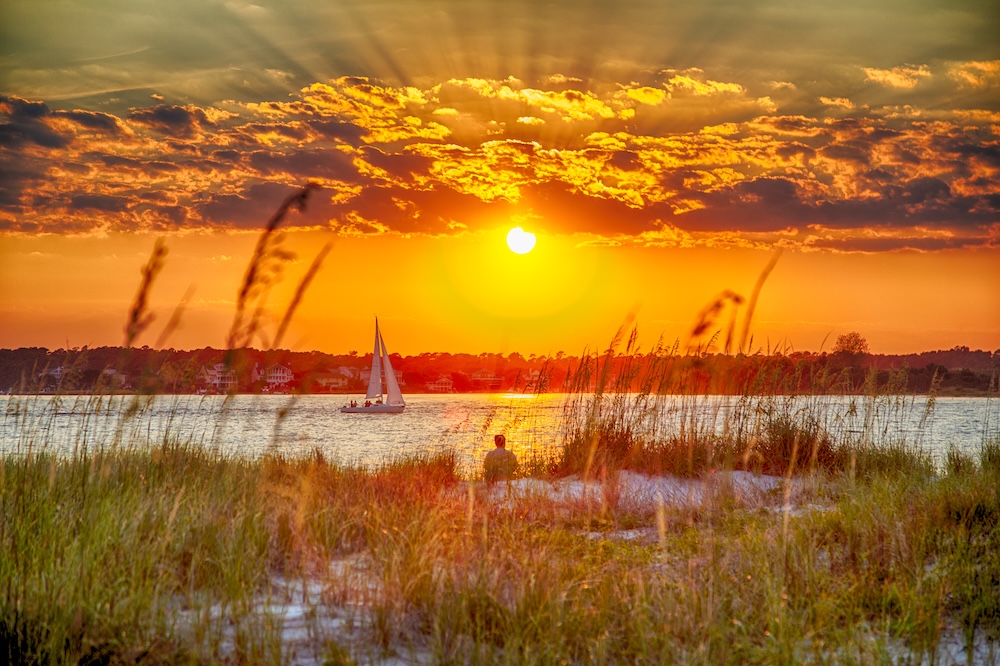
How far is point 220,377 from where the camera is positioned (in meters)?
6.76

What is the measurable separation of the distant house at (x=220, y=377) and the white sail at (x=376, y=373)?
33.3 m

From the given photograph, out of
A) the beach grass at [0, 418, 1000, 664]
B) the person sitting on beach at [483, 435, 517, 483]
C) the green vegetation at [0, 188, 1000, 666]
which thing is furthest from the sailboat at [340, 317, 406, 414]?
the beach grass at [0, 418, 1000, 664]

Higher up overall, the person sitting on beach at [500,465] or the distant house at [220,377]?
the distant house at [220,377]

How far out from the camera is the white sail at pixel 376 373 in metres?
45.2

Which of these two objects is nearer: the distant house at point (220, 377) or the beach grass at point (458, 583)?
the beach grass at point (458, 583)

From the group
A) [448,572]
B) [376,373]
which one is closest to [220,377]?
[448,572]

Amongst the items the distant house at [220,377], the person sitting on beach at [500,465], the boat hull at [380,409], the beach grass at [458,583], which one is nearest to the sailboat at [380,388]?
the boat hull at [380,409]

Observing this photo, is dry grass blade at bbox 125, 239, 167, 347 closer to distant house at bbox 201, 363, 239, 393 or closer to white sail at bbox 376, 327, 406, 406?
distant house at bbox 201, 363, 239, 393

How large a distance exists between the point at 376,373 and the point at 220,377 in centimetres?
4431

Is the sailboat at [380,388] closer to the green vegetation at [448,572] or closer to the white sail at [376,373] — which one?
the white sail at [376,373]

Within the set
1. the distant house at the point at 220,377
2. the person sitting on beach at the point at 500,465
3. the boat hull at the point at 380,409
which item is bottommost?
the boat hull at the point at 380,409

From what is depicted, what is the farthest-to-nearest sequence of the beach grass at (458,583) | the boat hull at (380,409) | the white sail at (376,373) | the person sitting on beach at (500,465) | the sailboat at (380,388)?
the boat hull at (380,409) → the sailboat at (380,388) → the white sail at (376,373) → the person sitting on beach at (500,465) → the beach grass at (458,583)

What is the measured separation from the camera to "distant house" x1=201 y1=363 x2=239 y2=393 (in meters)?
6.01

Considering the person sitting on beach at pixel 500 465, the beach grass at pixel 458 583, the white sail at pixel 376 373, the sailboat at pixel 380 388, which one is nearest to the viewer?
the beach grass at pixel 458 583
